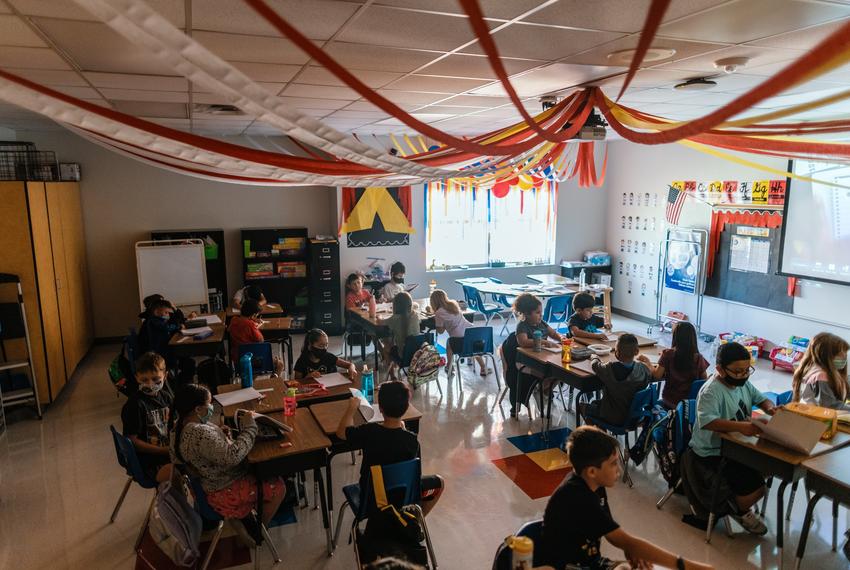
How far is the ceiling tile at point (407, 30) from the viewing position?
2.74m

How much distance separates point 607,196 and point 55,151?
30.4ft

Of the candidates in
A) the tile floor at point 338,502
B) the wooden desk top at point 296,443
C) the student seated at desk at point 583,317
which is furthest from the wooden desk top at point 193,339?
the student seated at desk at point 583,317

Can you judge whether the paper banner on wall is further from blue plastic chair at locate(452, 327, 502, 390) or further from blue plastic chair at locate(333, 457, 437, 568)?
blue plastic chair at locate(333, 457, 437, 568)

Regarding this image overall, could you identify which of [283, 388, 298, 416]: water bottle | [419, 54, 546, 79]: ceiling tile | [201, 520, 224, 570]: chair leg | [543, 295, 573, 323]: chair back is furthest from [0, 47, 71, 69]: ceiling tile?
[543, 295, 573, 323]: chair back

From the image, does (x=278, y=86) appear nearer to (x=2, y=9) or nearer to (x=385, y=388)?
(x=2, y=9)

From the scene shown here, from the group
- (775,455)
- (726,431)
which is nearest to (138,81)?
(726,431)

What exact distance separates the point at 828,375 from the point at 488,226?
22.2 ft

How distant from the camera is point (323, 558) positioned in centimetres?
364

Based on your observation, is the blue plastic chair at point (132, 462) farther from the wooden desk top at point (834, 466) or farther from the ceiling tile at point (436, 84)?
the wooden desk top at point (834, 466)

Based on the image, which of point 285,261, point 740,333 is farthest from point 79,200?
point 740,333

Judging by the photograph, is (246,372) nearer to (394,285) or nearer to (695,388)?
(695,388)

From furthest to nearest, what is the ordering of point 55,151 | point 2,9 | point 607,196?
1. point 607,196
2. point 55,151
3. point 2,9

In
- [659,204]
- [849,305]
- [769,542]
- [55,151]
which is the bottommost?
[769,542]

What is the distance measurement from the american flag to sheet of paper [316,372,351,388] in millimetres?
6791
